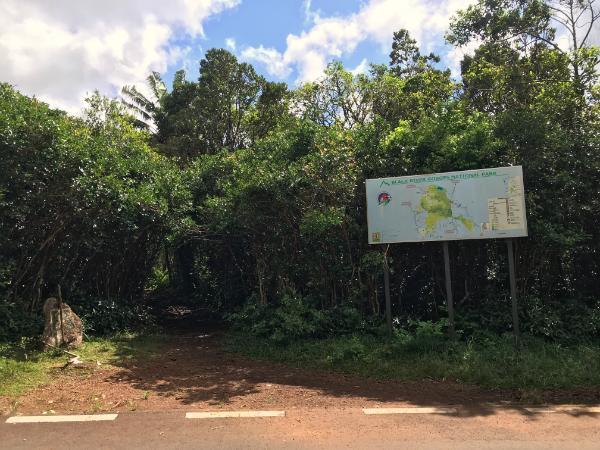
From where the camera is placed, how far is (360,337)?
7.48 meters

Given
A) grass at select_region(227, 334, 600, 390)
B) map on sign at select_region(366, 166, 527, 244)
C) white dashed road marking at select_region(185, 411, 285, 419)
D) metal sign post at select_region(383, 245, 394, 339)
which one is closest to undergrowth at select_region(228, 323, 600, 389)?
grass at select_region(227, 334, 600, 390)

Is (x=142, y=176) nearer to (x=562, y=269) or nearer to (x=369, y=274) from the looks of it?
(x=369, y=274)

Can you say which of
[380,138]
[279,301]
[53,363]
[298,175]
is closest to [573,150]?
[380,138]

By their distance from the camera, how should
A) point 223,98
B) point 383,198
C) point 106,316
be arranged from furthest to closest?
point 223,98 < point 106,316 < point 383,198

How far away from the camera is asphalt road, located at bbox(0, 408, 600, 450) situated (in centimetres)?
411

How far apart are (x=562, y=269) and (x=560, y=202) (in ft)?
3.77

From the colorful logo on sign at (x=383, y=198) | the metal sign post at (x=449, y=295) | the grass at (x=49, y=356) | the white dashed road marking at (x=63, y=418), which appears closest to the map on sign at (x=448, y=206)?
the colorful logo on sign at (x=383, y=198)

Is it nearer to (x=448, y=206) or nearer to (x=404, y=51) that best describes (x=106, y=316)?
(x=448, y=206)

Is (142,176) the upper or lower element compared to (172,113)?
lower

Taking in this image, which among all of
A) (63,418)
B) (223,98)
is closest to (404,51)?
(223,98)

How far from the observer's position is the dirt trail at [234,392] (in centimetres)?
517

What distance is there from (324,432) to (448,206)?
4.04 meters

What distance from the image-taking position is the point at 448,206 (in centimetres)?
723

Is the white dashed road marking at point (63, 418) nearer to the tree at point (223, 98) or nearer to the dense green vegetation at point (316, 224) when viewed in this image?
the dense green vegetation at point (316, 224)
